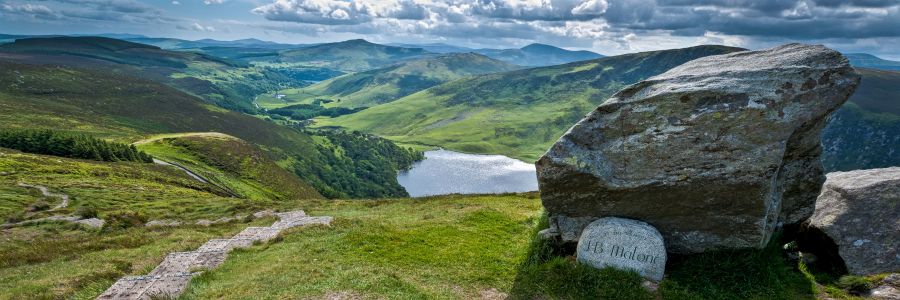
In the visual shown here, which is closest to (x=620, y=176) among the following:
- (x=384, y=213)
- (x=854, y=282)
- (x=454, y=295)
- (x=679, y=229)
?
(x=679, y=229)

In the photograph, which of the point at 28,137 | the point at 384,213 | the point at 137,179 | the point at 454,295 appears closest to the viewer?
the point at 454,295

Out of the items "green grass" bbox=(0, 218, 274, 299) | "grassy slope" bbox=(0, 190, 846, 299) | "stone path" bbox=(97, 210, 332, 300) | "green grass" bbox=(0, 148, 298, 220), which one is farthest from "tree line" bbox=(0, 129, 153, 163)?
"stone path" bbox=(97, 210, 332, 300)

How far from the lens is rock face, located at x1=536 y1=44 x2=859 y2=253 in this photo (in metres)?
17.5

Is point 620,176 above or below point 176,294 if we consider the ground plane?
above

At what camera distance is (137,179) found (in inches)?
3263

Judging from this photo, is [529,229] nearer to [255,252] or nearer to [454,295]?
[454,295]

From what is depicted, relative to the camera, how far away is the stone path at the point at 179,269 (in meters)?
17.8

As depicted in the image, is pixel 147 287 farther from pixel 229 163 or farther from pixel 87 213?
pixel 229 163

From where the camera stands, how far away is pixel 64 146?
111 m

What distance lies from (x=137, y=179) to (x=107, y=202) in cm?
2925

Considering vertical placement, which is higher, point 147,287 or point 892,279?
point 892,279

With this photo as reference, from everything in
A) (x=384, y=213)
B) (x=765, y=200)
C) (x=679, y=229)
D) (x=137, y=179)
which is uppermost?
(x=765, y=200)

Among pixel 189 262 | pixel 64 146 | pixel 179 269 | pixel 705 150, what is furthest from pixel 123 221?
pixel 64 146

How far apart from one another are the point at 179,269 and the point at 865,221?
29.8m
